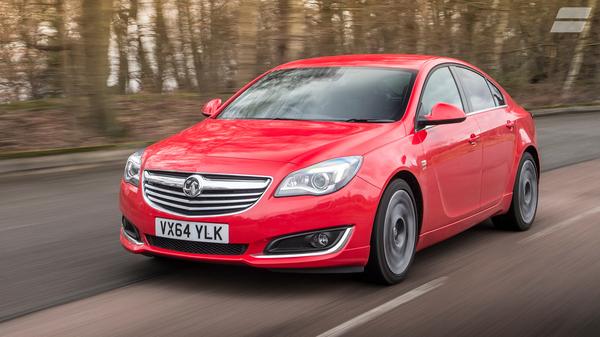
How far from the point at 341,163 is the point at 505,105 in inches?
115

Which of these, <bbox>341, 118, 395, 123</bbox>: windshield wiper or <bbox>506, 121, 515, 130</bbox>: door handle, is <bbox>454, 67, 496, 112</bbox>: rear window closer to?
<bbox>506, 121, 515, 130</bbox>: door handle

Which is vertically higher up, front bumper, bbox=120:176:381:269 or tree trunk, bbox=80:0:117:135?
front bumper, bbox=120:176:381:269

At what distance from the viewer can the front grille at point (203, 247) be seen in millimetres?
5285

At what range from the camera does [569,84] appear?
27406 millimetres

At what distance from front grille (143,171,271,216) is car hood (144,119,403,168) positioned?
0.55ft

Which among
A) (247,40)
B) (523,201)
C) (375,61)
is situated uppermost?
(375,61)

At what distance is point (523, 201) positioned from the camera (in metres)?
7.82

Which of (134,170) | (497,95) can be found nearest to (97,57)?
(497,95)

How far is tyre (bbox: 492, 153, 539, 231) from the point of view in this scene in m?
7.66

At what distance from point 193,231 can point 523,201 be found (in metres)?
3.59

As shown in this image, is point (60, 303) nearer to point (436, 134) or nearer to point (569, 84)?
point (436, 134)

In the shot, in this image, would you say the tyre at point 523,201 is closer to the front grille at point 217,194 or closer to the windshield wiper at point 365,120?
the windshield wiper at point 365,120

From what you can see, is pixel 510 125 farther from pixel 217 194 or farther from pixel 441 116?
pixel 217 194

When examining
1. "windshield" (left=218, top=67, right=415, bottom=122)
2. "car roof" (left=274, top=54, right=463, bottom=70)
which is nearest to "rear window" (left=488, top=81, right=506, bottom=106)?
"car roof" (left=274, top=54, right=463, bottom=70)
